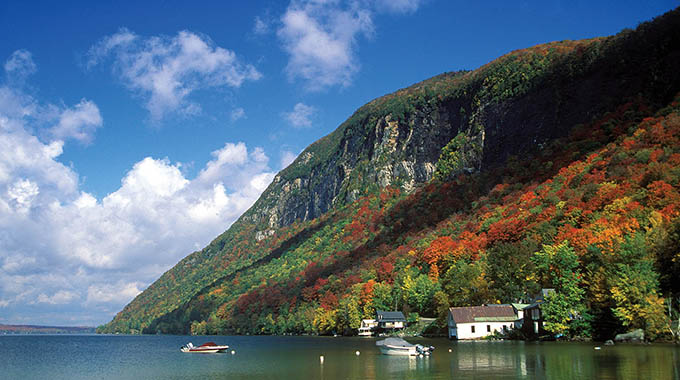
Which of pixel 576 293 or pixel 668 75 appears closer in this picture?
pixel 576 293

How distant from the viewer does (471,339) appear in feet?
250

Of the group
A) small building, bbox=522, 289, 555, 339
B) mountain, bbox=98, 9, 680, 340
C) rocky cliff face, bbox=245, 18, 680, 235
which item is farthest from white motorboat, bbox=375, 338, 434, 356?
rocky cliff face, bbox=245, 18, 680, 235

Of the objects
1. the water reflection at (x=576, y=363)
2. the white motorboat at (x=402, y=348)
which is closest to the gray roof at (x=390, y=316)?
the white motorboat at (x=402, y=348)

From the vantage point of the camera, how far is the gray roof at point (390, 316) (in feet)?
338

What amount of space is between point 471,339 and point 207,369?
41447 millimetres

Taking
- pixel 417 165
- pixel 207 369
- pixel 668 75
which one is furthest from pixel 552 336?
pixel 417 165

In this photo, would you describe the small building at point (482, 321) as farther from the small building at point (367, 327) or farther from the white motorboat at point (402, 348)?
the small building at point (367, 327)

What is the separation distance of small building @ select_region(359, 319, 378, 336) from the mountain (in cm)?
344

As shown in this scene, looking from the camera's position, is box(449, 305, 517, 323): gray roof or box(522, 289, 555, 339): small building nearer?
box(522, 289, 555, 339): small building

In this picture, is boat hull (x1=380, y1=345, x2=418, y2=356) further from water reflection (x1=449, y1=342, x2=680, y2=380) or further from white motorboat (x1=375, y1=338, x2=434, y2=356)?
water reflection (x1=449, y1=342, x2=680, y2=380)

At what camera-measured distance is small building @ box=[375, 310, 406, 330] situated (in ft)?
338

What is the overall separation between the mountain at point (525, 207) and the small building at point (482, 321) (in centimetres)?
735

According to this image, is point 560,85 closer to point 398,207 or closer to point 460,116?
point 460,116

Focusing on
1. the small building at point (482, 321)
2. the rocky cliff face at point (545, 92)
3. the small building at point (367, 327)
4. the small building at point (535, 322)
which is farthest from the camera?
the rocky cliff face at point (545, 92)
